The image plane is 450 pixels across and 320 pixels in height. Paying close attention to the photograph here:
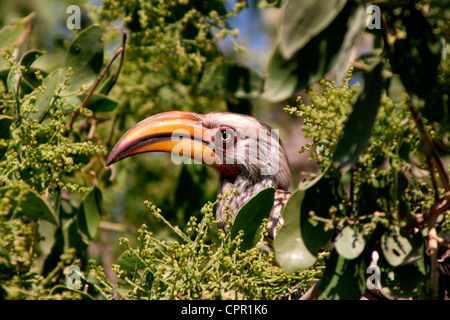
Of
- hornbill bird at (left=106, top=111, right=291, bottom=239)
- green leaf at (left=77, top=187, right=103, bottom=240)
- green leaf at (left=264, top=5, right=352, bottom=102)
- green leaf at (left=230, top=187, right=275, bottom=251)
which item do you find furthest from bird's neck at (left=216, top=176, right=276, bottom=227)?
A: green leaf at (left=264, top=5, right=352, bottom=102)

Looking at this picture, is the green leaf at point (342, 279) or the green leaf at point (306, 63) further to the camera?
the green leaf at point (342, 279)

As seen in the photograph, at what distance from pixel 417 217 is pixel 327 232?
31 centimetres

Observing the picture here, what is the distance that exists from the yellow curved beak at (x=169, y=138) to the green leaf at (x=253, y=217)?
798 millimetres

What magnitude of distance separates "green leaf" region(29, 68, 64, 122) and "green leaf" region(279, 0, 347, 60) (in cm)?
119

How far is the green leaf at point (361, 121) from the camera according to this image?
1.60 meters

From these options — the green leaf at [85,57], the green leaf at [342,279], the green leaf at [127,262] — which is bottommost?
the green leaf at [342,279]

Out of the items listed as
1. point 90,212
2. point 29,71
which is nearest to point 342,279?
point 90,212

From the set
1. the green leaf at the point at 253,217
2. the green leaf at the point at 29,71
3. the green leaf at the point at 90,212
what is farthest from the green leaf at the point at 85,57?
the green leaf at the point at 253,217

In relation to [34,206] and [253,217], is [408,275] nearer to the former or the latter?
[253,217]

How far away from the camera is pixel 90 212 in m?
2.65

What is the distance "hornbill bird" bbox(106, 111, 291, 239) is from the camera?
9.66ft

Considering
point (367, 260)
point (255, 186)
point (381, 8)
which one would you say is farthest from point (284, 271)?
point (255, 186)

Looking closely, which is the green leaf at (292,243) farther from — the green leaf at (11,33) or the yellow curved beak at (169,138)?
the green leaf at (11,33)
